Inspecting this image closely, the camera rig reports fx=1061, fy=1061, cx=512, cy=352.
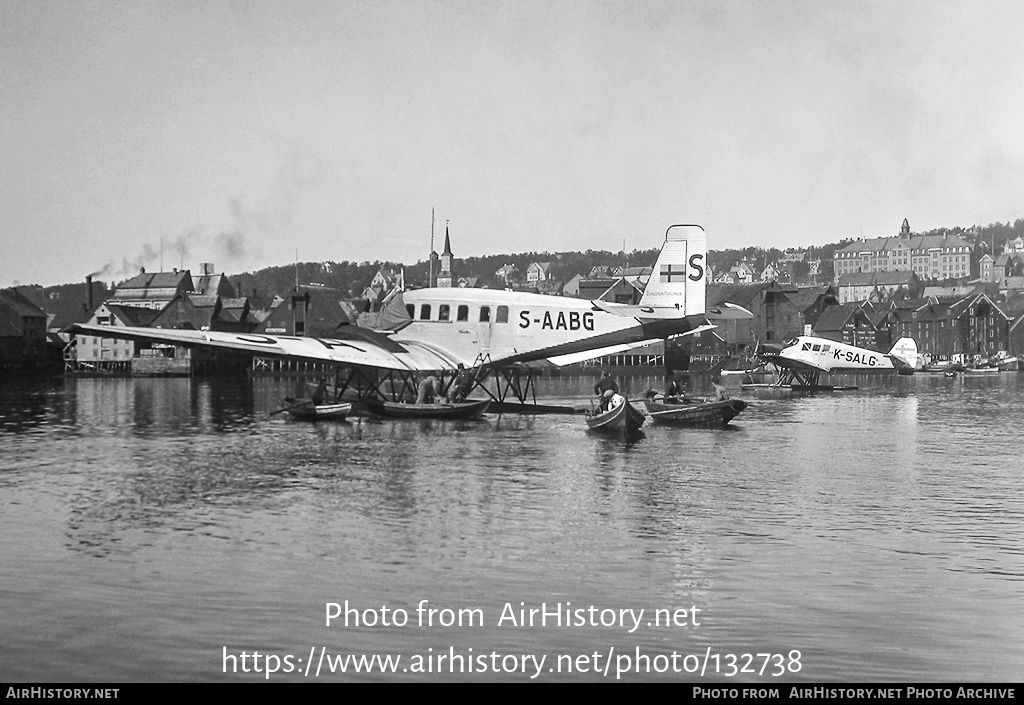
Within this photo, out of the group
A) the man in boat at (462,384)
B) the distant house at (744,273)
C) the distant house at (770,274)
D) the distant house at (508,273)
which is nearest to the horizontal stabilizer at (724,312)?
the man in boat at (462,384)

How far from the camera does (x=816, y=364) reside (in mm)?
74625

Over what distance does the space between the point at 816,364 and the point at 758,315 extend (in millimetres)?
37892

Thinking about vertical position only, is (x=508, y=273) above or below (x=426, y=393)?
above

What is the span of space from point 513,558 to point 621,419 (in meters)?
17.4

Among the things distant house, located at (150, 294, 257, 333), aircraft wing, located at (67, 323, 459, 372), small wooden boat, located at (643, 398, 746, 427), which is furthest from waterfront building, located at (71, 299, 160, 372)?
small wooden boat, located at (643, 398, 746, 427)

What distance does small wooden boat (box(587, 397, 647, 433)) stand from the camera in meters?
32.3

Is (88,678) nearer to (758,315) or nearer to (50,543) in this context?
(50,543)

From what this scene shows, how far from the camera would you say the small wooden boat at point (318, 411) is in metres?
36.9

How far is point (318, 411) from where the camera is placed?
124 feet

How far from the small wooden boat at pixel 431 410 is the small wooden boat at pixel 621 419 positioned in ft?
16.4

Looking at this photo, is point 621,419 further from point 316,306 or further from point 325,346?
point 316,306

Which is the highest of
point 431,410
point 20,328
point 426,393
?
point 20,328

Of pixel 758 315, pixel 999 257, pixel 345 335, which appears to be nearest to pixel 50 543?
pixel 345 335

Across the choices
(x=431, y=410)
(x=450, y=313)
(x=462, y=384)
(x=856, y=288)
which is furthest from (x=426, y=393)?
(x=856, y=288)
